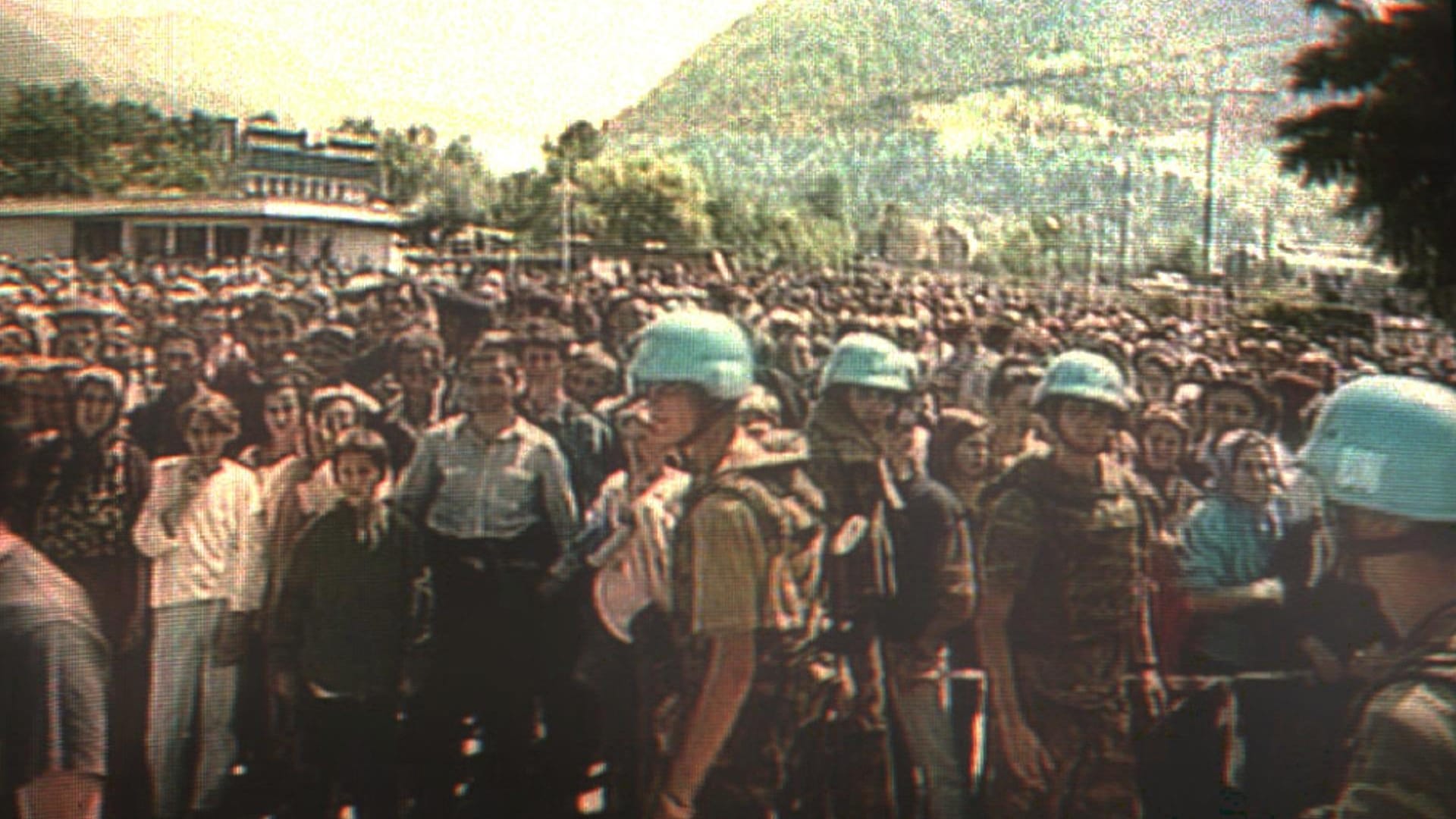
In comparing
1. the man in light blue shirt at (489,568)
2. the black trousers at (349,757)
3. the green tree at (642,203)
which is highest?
the green tree at (642,203)

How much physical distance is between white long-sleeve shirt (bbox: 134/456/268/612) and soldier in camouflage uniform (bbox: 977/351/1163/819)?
1.87m

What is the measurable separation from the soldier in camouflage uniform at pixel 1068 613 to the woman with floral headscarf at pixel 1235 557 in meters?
0.15

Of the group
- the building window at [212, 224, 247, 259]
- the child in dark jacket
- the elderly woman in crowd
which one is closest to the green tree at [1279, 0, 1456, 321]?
the elderly woman in crowd

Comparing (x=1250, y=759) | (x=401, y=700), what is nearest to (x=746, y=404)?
(x=401, y=700)

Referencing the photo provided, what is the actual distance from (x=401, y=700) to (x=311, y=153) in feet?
4.56

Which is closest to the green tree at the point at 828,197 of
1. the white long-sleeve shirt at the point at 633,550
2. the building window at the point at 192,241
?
the white long-sleeve shirt at the point at 633,550

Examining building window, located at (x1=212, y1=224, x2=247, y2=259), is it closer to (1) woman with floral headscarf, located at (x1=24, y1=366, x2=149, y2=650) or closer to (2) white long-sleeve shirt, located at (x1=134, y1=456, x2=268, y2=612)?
(1) woman with floral headscarf, located at (x1=24, y1=366, x2=149, y2=650)

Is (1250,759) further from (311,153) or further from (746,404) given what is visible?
(311,153)

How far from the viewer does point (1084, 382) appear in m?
3.80

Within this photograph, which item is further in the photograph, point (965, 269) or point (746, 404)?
point (965, 269)

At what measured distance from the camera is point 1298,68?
391 cm

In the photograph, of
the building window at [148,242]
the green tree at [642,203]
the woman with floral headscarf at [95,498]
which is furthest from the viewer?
the green tree at [642,203]

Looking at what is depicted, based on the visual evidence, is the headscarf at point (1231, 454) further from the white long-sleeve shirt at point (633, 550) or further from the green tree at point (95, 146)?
the green tree at point (95, 146)

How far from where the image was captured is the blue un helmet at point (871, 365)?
3.69 metres
